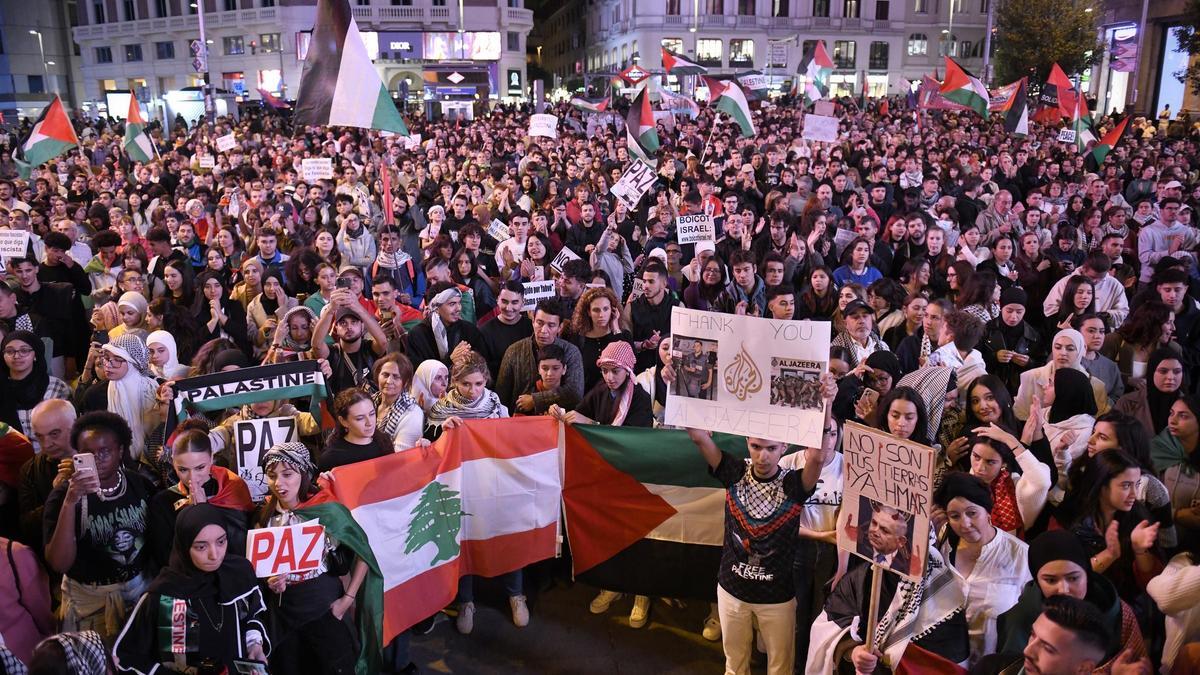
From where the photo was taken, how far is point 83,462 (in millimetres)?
3924

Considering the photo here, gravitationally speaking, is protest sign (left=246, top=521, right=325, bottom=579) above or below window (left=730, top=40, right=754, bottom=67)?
Answer: below

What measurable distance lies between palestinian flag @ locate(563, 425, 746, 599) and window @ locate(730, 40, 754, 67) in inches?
2740

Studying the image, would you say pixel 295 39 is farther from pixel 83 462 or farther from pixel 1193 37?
pixel 83 462

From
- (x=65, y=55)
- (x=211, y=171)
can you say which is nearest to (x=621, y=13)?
(x=65, y=55)

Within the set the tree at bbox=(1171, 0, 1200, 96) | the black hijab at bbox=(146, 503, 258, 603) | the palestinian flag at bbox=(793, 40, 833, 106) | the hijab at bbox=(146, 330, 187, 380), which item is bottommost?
the black hijab at bbox=(146, 503, 258, 603)

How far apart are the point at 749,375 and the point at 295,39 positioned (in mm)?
61056

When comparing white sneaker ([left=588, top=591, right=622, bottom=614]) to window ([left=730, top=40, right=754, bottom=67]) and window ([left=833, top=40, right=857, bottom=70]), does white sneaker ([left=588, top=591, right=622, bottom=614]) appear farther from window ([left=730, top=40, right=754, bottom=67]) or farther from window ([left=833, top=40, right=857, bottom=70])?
window ([left=833, top=40, right=857, bottom=70])

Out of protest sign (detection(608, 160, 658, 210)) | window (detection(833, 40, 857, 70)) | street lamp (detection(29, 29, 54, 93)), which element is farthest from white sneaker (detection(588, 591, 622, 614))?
street lamp (detection(29, 29, 54, 93))

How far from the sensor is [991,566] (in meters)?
3.93

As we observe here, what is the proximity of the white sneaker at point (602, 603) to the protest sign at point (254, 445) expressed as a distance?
6.92ft

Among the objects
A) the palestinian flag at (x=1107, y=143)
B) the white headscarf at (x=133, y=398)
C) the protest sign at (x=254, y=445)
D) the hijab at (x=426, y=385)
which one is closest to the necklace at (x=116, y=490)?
the protest sign at (x=254, y=445)

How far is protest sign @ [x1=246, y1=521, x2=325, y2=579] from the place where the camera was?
3963 millimetres

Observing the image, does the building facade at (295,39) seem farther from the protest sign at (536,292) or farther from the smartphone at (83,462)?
the smartphone at (83,462)

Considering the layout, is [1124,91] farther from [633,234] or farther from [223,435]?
[223,435]
